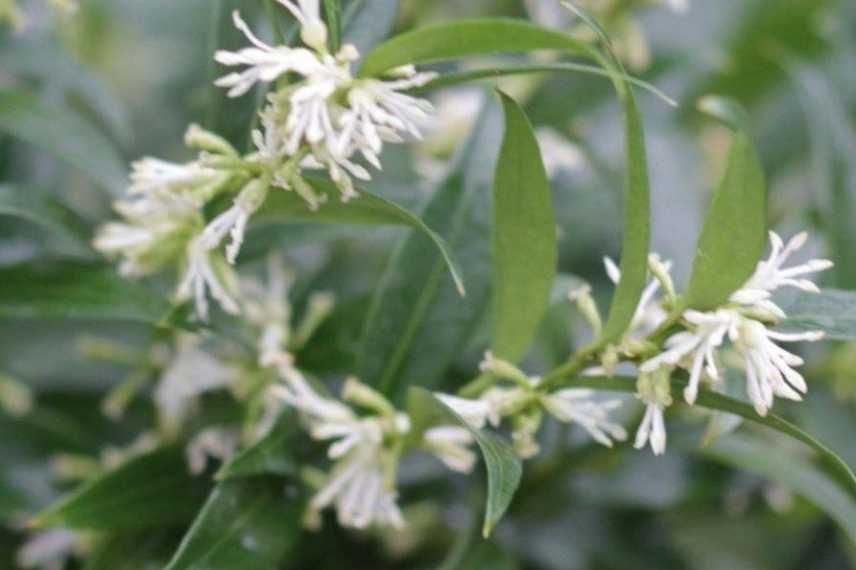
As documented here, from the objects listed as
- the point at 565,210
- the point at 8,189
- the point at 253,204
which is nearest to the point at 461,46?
the point at 253,204

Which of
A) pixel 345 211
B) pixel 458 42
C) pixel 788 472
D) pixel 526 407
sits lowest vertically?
pixel 788 472

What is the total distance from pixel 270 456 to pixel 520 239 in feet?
0.66

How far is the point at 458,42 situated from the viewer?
2.06ft

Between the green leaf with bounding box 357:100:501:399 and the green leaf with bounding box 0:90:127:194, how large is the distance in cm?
23

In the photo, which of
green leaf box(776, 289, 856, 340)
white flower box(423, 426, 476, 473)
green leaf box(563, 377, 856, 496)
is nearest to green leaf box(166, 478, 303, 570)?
white flower box(423, 426, 476, 473)

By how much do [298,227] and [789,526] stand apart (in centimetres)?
58

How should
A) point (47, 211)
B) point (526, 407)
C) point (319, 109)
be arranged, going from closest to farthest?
point (319, 109)
point (526, 407)
point (47, 211)

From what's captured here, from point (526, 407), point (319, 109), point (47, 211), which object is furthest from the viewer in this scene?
point (47, 211)

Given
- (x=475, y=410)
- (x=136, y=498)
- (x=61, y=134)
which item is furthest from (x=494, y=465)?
(x=61, y=134)

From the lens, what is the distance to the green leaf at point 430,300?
0.82m

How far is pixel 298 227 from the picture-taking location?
0.83 metres

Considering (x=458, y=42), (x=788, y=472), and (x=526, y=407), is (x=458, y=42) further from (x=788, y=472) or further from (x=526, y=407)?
(x=788, y=472)

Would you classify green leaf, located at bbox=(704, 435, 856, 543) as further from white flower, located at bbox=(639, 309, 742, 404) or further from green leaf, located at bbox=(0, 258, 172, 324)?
green leaf, located at bbox=(0, 258, 172, 324)

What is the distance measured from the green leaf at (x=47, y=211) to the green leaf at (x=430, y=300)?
7.9 inches
